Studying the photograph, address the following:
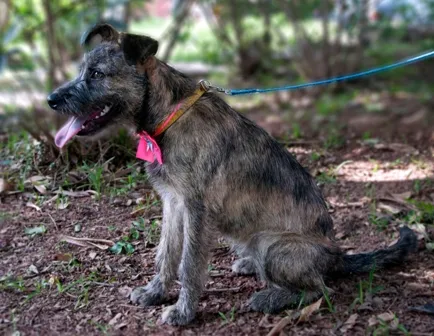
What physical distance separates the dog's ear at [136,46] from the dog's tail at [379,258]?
2.14 m

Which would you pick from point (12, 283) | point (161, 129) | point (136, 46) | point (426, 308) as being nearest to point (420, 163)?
point (426, 308)

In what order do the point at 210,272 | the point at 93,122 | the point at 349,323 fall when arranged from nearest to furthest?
the point at 349,323 → the point at 93,122 → the point at 210,272

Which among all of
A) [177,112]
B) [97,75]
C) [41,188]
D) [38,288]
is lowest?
[38,288]

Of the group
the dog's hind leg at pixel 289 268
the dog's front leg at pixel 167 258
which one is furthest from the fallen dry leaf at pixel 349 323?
the dog's front leg at pixel 167 258

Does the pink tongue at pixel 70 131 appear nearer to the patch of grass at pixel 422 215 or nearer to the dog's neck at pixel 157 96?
the dog's neck at pixel 157 96

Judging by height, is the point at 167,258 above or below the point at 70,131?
below

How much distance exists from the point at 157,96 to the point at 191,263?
1.18 meters

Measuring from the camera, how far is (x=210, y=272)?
16.6 ft

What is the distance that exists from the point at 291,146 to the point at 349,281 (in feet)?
8.70

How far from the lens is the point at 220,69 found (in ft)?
46.0

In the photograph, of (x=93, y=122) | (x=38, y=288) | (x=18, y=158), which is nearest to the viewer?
(x=93, y=122)

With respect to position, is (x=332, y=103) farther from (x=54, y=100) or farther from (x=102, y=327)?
(x=102, y=327)

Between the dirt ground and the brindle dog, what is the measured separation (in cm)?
20

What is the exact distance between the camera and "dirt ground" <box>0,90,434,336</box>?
13.8 feet
